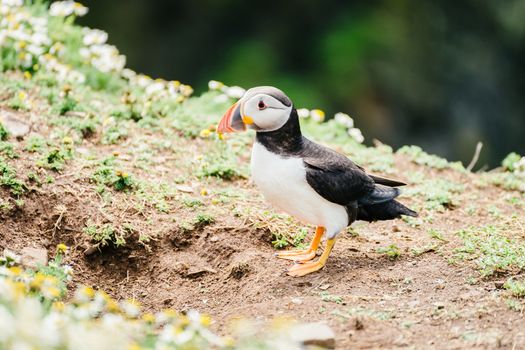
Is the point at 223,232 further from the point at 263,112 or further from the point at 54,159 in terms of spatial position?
the point at 54,159

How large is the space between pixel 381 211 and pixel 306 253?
0.51 metres

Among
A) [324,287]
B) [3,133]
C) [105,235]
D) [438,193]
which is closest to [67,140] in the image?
[3,133]

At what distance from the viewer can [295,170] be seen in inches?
166

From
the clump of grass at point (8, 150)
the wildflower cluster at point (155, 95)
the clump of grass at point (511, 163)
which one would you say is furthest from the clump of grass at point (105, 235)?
the clump of grass at point (511, 163)

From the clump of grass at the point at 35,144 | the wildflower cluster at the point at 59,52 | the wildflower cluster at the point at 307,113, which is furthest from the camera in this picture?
the wildflower cluster at the point at 307,113

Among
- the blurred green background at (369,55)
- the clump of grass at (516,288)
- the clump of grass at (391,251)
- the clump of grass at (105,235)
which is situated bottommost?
the clump of grass at (105,235)

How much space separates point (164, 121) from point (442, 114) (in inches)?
299

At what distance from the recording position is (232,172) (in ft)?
18.6

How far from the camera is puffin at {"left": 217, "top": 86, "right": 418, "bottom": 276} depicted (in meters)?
4.22

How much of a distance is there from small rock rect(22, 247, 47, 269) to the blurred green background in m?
8.25

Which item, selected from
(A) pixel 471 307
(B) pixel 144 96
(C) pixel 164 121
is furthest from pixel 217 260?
(B) pixel 144 96

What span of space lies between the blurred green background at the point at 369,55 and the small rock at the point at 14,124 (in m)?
7.07

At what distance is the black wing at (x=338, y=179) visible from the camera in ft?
14.0

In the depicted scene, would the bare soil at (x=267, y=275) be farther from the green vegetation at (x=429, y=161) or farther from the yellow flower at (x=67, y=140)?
the green vegetation at (x=429, y=161)
